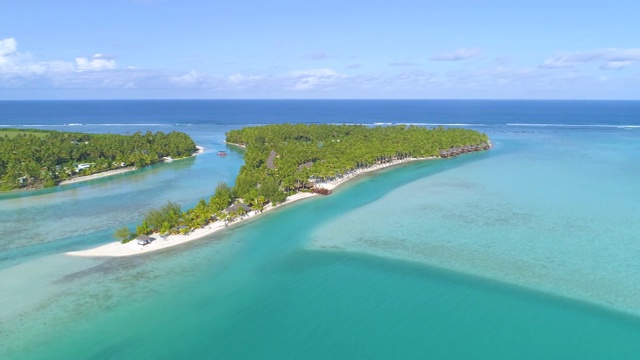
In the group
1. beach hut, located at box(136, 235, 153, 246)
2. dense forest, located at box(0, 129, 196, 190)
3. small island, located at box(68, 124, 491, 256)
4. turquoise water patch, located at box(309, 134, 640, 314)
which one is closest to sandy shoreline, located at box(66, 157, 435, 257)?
small island, located at box(68, 124, 491, 256)

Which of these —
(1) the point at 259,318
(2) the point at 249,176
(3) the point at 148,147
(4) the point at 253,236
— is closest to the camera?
(1) the point at 259,318

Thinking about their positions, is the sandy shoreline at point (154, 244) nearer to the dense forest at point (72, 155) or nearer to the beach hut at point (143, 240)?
the beach hut at point (143, 240)

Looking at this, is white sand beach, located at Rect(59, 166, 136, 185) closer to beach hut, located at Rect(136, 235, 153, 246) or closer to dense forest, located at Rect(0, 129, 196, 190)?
dense forest, located at Rect(0, 129, 196, 190)

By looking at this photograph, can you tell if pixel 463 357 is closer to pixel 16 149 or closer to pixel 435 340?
pixel 435 340

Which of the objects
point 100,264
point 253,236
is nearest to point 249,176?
point 253,236

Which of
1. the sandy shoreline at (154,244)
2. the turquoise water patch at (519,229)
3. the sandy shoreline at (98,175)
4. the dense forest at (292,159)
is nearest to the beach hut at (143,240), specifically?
the sandy shoreline at (154,244)

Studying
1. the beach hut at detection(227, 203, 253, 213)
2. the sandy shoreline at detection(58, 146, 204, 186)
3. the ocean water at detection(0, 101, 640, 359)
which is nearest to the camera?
the ocean water at detection(0, 101, 640, 359)

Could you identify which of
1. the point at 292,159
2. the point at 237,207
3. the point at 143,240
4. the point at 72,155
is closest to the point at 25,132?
the point at 72,155

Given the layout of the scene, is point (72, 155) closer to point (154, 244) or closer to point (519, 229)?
point (154, 244)
